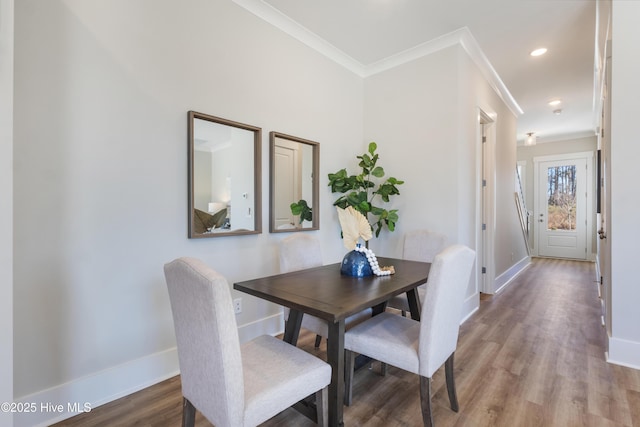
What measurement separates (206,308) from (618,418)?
7.18 ft

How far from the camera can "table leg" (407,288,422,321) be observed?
84.6 inches

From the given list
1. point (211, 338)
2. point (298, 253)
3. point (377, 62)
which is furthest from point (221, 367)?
point (377, 62)

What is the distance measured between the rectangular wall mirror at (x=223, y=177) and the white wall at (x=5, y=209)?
0.93m

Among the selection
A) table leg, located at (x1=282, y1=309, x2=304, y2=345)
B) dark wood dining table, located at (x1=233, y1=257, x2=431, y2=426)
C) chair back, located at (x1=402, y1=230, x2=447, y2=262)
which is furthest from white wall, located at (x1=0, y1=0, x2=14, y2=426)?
chair back, located at (x1=402, y1=230, x2=447, y2=262)

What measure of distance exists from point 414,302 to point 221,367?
155 cm

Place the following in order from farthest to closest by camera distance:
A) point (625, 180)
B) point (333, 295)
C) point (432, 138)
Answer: point (432, 138), point (625, 180), point (333, 295)

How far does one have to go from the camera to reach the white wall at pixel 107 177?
1.52m

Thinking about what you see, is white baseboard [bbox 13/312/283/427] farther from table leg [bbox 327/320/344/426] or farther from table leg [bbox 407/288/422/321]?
table leg [bbox 407/288/422/321]

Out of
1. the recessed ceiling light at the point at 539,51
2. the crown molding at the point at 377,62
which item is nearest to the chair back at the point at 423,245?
the crown molding at the point at 377,62

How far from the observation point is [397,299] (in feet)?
7.76

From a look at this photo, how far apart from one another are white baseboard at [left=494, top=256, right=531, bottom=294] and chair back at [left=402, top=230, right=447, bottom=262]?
2.08 metres

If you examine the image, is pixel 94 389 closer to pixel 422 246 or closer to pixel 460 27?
pixel 422 246

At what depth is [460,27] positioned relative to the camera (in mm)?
2725

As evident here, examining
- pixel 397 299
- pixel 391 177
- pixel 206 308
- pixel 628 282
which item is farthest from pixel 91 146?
pixel 628 282
